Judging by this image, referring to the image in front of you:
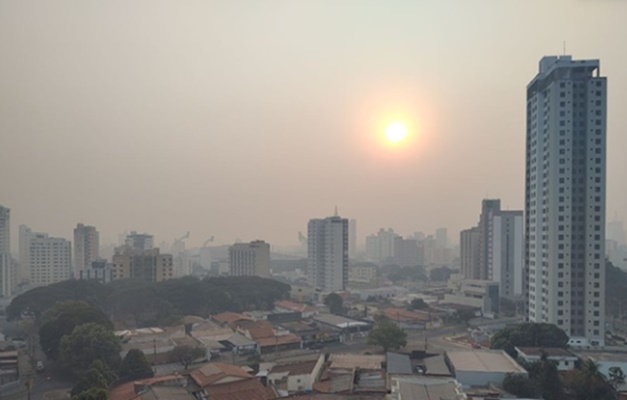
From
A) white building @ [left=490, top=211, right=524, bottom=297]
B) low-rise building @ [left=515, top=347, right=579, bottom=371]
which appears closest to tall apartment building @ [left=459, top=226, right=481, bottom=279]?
white building @ [left=490, top=211, right=524, bottom=297]

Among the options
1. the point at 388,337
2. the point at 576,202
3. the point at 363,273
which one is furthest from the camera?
the point at 363,273

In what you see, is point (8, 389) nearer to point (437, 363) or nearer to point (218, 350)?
point (218, 350)

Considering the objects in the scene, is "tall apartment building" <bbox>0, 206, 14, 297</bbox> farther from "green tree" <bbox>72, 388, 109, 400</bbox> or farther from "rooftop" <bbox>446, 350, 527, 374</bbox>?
"rooftop" <bbox>446, 350, 527, 374</bbox>

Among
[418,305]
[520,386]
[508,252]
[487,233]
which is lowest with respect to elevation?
[418,305]

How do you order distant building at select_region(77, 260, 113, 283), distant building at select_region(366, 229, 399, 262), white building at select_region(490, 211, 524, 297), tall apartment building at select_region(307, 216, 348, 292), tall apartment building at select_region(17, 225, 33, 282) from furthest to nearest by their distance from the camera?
distant building at select_region(366, 229, 399, 262), tall apartment building at select_region(307, 216, 348, 292), tall apartment building at select_region(17, 225, 33, 282), distant building at select_region(77, 260, 113, 283), white building at select_region(490, 211, 524, 297)

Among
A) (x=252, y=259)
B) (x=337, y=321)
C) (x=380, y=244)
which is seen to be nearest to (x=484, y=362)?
(x=337, y=321)

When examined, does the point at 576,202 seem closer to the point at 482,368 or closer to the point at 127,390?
the point at 482,368

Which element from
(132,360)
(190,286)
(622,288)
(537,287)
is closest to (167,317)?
(190,286)
